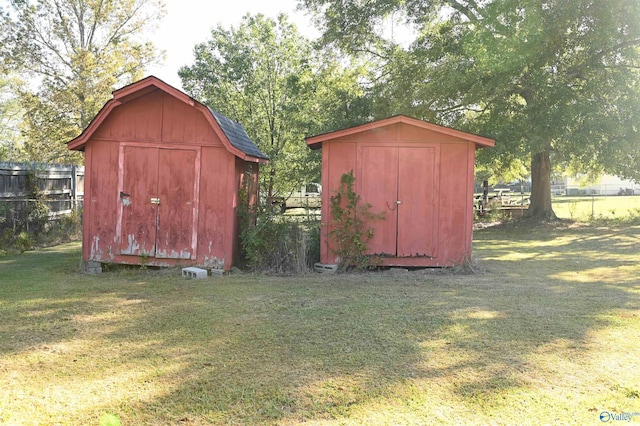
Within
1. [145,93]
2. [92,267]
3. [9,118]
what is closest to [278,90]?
[145,93]

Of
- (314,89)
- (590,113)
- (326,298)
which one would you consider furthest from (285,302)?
(314,89)

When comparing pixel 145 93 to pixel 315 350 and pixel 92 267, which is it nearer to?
pixel 92 267

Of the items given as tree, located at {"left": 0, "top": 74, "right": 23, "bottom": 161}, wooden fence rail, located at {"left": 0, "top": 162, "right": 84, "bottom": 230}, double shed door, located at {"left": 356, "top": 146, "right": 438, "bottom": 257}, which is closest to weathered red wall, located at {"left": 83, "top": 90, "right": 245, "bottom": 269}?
double shed door, located at {"left": 356, "top": 146, "right": 438, "bottom": 257}

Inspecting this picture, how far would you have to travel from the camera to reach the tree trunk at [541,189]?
20.2m

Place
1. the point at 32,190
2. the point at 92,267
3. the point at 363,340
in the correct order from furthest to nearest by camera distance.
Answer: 1. the point at 32,190
2. the point at 92,267
3. the point at 363,340

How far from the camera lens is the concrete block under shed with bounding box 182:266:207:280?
8.86 meters

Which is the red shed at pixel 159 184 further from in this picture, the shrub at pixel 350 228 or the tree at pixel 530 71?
the tree at pixel 530 71

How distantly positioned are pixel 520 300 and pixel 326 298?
2641mm

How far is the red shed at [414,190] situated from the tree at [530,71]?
21.2 feet

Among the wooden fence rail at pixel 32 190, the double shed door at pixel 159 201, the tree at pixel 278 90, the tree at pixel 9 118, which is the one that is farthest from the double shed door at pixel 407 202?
the tree at pixel 9 118

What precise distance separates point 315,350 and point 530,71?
46.9 feet

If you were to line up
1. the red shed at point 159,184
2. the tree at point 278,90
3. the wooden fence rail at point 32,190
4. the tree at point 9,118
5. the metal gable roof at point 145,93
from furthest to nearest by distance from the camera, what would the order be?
the tree at point 9,118 → the tree at point 278,90 → the wooden fence rail at point 32,190 → the red shed at point 159,184 → the metal gable roof at point 145,93

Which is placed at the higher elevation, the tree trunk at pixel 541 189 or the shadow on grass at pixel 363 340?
the tree trunk at pixel 541 189

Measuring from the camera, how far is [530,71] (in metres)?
16.3
